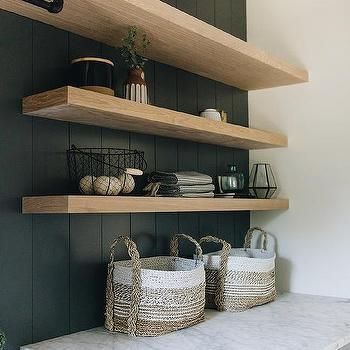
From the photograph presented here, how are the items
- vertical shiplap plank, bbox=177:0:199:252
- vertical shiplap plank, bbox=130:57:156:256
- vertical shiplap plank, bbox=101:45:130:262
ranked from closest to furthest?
vertical shiplap plank, bbox=101:45:130:262, vertical shiplap plank, bbox=130:57:156:256, vertical shiplap plank, bbox=177:0:199:252

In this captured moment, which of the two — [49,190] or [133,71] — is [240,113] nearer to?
[133,71]

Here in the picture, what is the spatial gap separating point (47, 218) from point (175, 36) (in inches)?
31.5

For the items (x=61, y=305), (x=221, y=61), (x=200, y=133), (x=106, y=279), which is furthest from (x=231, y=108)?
(x=61, y=305)

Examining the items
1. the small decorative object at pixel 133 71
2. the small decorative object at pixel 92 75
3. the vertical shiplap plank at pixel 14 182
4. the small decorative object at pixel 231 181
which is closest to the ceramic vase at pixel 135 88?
the small decorative object at pixel 133 71

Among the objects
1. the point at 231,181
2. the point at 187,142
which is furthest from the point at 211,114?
the point at 231,181

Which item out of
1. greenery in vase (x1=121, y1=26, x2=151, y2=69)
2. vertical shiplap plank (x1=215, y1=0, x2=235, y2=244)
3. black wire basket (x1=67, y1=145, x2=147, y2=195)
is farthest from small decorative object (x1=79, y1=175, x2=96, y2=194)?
vertical shiplap plank (x1=215, y1=0, x2=235, y2=244)

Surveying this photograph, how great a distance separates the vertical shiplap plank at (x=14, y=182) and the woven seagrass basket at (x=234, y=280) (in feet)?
2.59

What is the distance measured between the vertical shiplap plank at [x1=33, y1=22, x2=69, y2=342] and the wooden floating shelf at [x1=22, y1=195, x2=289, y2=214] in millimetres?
110

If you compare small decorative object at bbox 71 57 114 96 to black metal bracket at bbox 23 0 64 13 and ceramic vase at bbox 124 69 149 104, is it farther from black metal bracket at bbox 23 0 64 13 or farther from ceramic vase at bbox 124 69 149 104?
black metal bracket at bbox 23 0 64 13

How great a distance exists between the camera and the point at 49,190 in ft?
5.46

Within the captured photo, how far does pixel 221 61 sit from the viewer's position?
2.17 metres

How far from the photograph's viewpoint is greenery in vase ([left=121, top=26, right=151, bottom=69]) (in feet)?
5.65

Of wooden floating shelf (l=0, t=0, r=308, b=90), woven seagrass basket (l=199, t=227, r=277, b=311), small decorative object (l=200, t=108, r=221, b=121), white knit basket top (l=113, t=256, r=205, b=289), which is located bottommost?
woven seagrass basket (l=199, t=227, r=277, b=311)

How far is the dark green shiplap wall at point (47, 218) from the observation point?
155 cm
